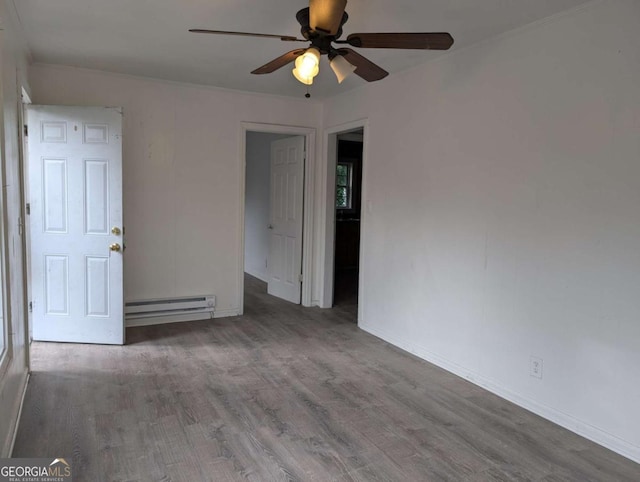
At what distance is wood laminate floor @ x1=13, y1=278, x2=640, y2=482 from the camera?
2373mm

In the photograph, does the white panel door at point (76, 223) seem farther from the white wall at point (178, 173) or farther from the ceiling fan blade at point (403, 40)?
the ceiling fan blade at point (403, 40)

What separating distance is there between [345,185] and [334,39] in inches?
246

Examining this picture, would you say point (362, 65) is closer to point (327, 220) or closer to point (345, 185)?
point (327, 220)

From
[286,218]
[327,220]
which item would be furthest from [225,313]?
[327,220]

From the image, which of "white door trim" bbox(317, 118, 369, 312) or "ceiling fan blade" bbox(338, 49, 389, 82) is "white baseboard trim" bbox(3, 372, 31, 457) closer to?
"ceiling fan blade" bbox(338, 49, 389, 82)

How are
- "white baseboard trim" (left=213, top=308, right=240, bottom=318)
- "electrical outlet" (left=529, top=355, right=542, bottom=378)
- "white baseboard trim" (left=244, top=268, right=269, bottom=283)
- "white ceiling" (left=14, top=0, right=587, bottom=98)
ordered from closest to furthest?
1. "white ceiling" (left=14, top=0, right=587, bottom=98)
2. "electrical outlet" (left=529, top=355, right=542, bottom=378)
3. "white baseboard trim" (left=213, top=308, right=240, bottom=318)
4. "white baseboard trim" (left=244, top=268, right=269, bottom=283)

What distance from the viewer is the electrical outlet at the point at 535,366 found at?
299cm

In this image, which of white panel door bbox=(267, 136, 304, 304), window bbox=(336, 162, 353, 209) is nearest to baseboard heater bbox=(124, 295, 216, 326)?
white panel door bbox=(267, 136, 304, 304)

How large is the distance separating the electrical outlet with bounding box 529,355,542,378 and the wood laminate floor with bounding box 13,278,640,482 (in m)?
0.27

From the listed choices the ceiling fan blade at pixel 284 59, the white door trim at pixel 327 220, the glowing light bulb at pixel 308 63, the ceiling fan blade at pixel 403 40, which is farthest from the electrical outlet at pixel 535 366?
the white door trim at pixel 327 220

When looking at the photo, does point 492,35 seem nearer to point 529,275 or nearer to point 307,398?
point 529,275

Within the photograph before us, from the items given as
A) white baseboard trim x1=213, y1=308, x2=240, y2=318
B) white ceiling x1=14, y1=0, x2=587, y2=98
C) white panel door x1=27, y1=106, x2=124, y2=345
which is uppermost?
white ceiling x1=14, y1=0, x2=587, y2=98

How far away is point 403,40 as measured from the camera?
2.32 m

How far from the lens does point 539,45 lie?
2.96m
